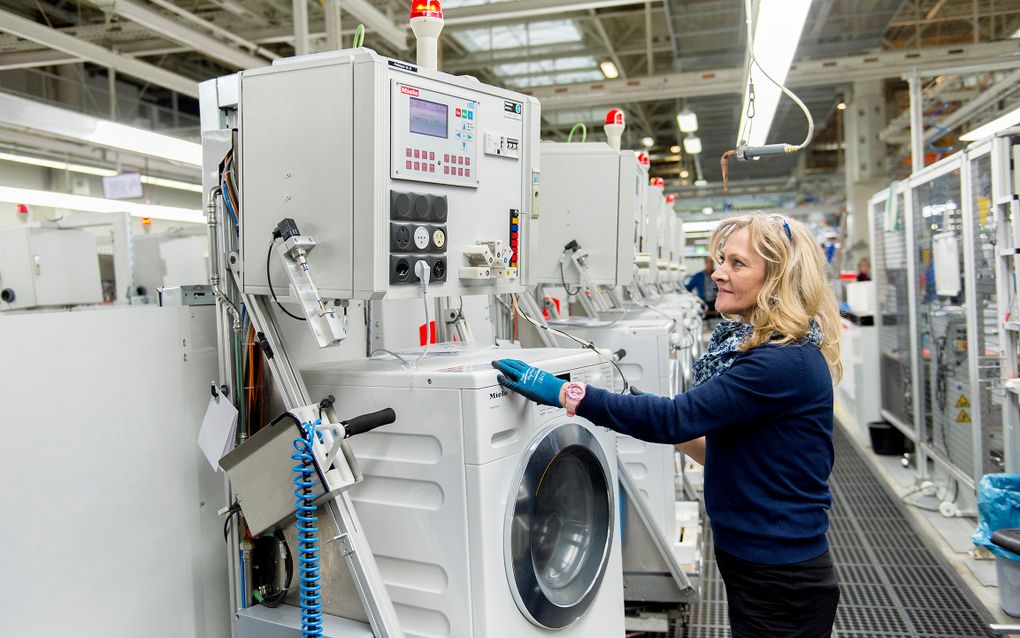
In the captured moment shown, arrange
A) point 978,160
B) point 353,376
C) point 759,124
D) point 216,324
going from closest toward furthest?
point 353,376, point 216,324, point 978,160, point 759,124

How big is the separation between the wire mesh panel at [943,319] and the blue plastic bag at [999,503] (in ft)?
3.05

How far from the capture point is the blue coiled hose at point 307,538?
178 cm

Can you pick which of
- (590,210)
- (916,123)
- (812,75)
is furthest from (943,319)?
(812,75)

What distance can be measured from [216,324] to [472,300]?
1359mm

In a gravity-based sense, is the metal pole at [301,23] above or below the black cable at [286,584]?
above

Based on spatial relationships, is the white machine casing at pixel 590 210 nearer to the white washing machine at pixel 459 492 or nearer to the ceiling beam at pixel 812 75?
the white washing machine at pixel 459 492

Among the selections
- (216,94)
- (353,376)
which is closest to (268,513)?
(353,376)

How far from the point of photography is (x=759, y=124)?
5480mm

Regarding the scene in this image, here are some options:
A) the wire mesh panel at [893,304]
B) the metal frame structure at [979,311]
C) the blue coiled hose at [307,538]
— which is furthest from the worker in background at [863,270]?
the blue coiled hose at [307,538]

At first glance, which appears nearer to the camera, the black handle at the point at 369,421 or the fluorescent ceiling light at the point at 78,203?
the black handle at the point at 369,421

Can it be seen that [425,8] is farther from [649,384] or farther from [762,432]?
[649,384]

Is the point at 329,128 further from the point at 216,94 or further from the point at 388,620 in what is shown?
the point at 388,620

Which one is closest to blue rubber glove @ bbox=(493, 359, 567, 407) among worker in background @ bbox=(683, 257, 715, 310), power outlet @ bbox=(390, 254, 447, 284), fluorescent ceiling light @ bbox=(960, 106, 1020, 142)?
power outlet @ bbox=(390, 254, 447, 284)

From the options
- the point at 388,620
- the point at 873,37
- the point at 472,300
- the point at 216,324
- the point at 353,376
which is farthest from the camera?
the point at 873,37
